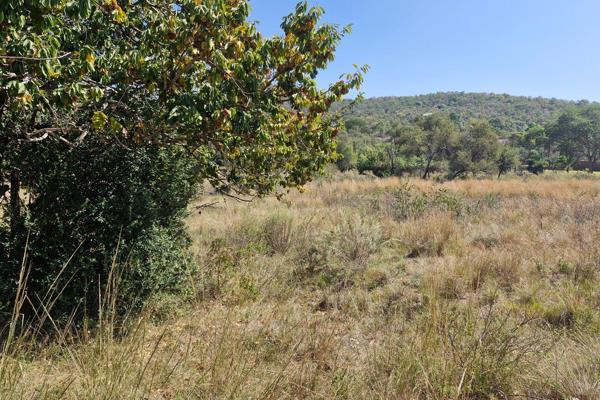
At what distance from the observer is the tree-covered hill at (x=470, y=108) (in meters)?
91.2

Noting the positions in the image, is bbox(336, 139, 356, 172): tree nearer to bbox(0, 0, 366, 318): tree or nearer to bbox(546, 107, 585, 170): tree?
bbox(0, 0, 366, 318): tree

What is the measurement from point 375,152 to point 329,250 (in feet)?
97.6

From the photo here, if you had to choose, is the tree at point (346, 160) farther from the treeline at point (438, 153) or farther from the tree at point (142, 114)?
the tree at point (142, 114)

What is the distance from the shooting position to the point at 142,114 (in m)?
3.34

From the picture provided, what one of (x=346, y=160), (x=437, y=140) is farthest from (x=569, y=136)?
(x=346, y=160)

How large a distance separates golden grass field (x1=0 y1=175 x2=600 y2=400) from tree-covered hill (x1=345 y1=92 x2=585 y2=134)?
7490cm

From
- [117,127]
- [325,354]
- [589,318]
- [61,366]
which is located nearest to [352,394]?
[325,354]

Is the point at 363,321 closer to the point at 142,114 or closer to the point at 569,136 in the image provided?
the point at 142,114

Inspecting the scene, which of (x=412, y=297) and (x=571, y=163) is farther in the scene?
(x=571, y=163)

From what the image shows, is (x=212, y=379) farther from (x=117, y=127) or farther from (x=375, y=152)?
(x=375, y=152)

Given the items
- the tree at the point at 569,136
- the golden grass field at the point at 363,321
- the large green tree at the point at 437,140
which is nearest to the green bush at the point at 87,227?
the golden grass field at the point at 363,321

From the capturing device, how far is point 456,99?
11788 cm

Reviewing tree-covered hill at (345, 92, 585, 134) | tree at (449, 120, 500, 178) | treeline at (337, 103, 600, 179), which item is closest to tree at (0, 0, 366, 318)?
treeline at (337, 103, 600, 179)

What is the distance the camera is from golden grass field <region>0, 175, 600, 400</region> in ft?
7.93
